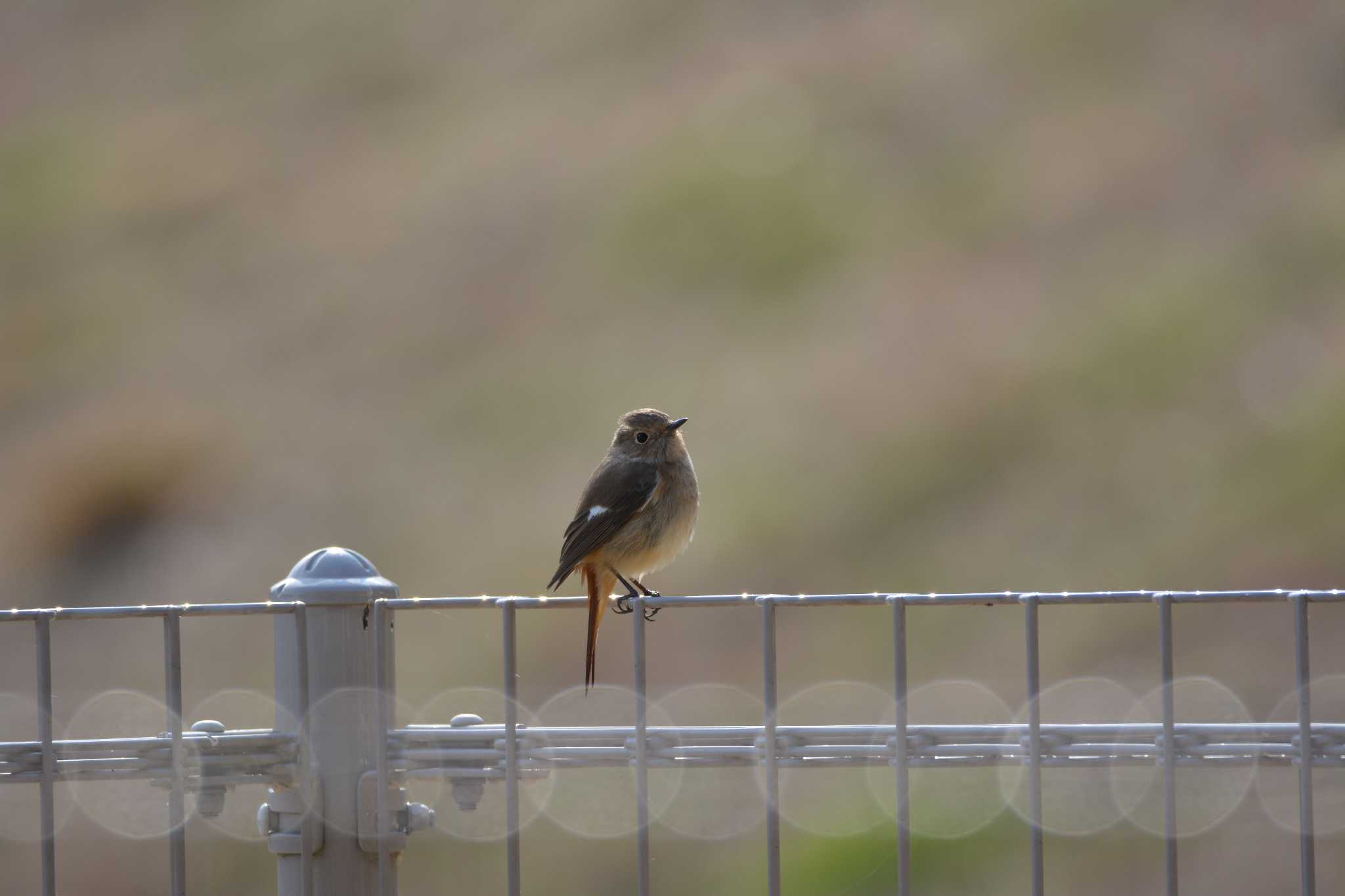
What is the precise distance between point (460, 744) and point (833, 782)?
9489 mm

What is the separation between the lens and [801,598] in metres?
2.62

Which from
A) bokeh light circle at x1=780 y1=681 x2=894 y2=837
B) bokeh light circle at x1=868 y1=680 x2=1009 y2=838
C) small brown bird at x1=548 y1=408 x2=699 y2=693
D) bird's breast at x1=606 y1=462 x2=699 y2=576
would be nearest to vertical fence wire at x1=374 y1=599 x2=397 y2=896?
small brown bird at x1=548 y1=408 x2=699 y2=693

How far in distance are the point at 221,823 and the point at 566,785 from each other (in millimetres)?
832

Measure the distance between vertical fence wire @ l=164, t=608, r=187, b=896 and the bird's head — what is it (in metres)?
3.06

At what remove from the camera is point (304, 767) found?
285cm

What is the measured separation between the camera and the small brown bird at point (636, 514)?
5289 millimetres

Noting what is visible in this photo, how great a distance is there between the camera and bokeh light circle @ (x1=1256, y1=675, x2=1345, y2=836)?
266 centimetres

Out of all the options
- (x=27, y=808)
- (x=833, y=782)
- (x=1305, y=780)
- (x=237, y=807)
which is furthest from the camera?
(x=833, y=782)

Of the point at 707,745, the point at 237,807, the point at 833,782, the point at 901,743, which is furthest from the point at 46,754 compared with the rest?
the point at 833,782

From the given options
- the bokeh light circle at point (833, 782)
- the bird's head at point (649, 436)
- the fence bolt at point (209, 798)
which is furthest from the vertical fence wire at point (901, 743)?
the bokeh light circle at point (833, 782)

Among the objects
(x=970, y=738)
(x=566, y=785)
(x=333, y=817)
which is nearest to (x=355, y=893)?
(x=333, y=817)

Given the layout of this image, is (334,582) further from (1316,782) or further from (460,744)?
(1316,782)

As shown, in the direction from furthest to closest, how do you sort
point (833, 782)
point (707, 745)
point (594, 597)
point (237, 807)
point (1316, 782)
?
point (833, 782) < point (1316, 782) < point (594, 597) < point (237, 807) < point (707, 745)

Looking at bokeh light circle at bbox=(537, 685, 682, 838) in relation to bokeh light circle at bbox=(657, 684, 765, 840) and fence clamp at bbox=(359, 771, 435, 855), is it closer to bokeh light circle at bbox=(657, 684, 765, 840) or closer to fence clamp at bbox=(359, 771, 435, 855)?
fence clamp at bbox=(359, 771, 435, 855)
